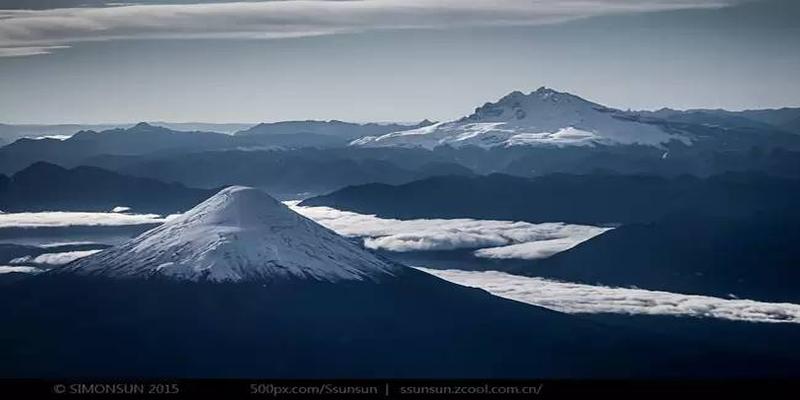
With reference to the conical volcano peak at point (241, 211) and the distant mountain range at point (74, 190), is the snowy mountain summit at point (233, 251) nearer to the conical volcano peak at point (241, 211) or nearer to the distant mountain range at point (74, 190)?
the conical volcano peak at point (241, 211)

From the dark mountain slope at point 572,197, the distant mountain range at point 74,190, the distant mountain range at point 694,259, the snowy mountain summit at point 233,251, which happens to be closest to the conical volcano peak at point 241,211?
the snowy mountain summit at point 233,251

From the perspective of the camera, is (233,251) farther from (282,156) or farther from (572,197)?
(572,197)

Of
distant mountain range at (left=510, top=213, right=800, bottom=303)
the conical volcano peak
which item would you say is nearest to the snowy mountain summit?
the conical volcano peak

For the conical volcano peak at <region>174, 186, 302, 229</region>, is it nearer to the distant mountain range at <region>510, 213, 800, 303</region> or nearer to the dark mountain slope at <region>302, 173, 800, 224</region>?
the dark mountain slope at <region>302, 173, 800, 224</region>

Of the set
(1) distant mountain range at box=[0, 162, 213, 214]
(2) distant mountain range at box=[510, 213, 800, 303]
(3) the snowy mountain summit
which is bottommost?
(2) distant mountain range at box=[510, 213, 800, 303]

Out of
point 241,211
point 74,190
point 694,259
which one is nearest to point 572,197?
point 694,259
